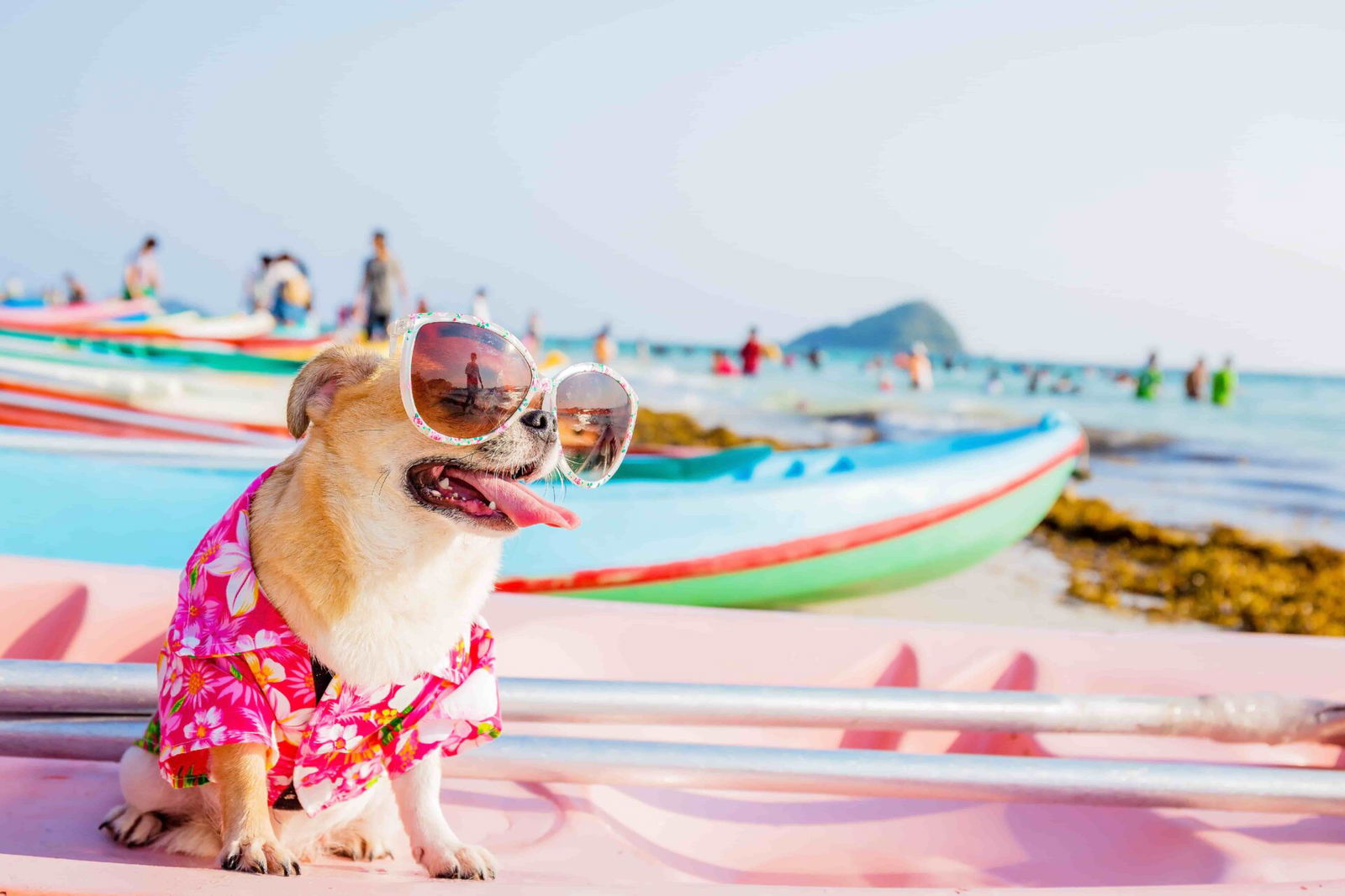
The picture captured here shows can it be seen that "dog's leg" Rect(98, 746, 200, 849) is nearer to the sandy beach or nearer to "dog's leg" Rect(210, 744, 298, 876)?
"dog's leg" Rect(210, 744, 298, 876)

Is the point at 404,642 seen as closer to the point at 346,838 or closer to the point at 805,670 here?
the point at 346,838

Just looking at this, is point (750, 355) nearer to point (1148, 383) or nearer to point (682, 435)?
point (1148, 383)

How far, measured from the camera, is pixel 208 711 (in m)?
1.41

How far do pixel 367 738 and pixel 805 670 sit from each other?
144 centimetres

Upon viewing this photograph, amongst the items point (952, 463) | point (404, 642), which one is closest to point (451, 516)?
point (404, 642)

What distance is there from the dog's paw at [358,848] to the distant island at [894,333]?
301ft

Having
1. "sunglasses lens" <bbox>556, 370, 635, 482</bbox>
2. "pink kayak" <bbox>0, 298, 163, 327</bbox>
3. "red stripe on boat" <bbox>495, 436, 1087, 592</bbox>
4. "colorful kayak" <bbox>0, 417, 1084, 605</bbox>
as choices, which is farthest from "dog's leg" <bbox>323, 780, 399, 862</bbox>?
"pink kayak" <bbox>0, 298, 163, 327</bbox>

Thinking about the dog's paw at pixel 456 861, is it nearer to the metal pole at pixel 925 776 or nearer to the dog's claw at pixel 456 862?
the dog's claw at pixel 456 862

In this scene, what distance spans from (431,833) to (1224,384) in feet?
96.9

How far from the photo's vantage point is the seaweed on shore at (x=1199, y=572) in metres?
6.46

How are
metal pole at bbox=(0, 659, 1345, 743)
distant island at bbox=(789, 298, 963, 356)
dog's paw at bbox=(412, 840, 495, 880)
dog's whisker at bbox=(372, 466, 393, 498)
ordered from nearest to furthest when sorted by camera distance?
dog's whisker at bbox=(372, 466, 393, 498)
dog's paw at bbox=(412, 840, 495, 880)
metal pole at bbox=(0, 659, 1345, 743)
distant island at bbox=(789, 298, 963, 356)

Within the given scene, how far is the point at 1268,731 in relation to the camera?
2326mm

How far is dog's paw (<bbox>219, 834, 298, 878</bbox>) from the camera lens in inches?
54.6

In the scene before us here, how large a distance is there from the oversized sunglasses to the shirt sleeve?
1.55ft
